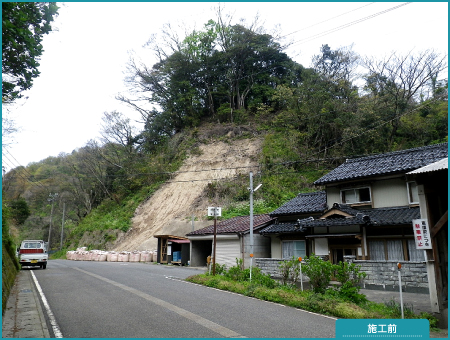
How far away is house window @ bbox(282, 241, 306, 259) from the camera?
64.2 ft

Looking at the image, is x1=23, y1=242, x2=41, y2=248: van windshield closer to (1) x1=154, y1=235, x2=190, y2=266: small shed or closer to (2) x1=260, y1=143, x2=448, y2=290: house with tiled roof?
(1) x1=154, y1=235, x2=190, y2=266: small shed

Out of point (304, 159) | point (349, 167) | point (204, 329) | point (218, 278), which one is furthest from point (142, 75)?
point (204, 329)

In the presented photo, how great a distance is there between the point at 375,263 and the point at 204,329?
927 cm

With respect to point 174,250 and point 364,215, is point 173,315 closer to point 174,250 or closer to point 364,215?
point 364,215

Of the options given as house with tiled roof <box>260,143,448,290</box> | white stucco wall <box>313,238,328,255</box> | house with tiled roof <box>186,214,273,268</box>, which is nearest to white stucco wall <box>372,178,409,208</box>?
house with tiled roof <box>260,143,448,290</box>

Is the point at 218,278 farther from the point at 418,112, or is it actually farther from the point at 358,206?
the point at 418,112

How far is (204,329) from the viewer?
23.6 feet

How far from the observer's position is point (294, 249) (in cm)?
1988

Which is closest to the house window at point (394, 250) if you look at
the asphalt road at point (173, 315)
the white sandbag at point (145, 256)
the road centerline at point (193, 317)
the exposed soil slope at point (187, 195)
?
the asphalt road at point (173, 315)

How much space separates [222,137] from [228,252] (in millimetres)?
25959

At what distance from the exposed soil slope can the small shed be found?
13.0ft

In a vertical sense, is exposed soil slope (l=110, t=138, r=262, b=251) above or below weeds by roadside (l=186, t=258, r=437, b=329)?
above

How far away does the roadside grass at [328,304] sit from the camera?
824 cm

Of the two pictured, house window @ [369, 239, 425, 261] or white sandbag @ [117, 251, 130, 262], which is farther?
white sandbag @ [117, 251, 130, 262]
